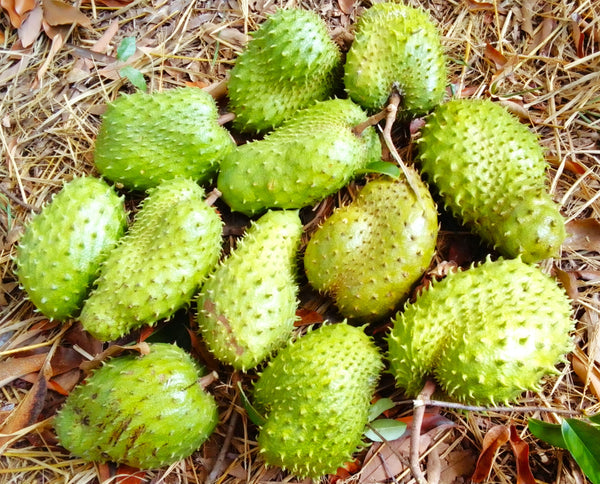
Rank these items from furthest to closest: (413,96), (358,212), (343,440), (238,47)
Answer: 1. (238,47)
2. (413,96)
3. (358,212)
4. (343,440)

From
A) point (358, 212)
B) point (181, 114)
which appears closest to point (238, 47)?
point (181, 114)

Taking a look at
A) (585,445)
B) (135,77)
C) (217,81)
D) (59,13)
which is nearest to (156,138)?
(135,77)

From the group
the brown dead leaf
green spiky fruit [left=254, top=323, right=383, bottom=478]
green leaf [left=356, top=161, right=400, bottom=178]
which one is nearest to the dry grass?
the brown dead leaf

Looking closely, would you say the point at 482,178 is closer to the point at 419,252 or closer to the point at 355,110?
the point at 419,252

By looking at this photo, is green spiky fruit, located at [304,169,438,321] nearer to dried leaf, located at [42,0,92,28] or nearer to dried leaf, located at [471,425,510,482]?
dried leaf, located at [471,425,510,482]

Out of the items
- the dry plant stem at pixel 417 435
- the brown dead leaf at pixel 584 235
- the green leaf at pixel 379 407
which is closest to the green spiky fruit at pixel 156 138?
the green leaf at pixel 379 407

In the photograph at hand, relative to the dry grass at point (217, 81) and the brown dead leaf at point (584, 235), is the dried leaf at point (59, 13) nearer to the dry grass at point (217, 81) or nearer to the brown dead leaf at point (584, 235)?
the dry grass at point (217, 81)
